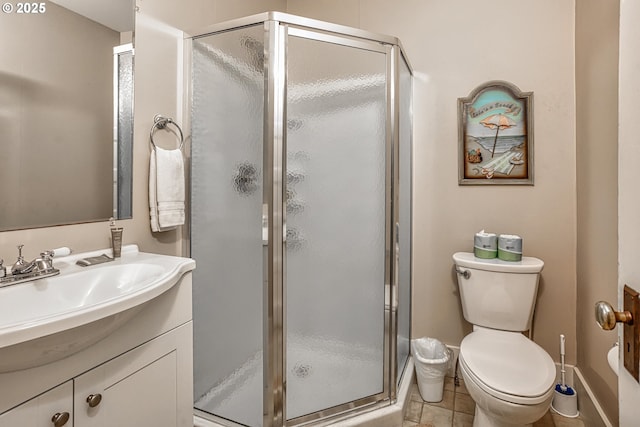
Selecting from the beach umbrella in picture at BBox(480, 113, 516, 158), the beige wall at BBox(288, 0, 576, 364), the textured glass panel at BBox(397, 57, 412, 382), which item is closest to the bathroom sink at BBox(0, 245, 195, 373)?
the textured glass panel at BBox(397, 57, 412, 382)

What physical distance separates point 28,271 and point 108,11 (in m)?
0.99

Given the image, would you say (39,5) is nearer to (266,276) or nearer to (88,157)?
(88,157)

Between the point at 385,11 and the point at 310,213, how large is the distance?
1.56m

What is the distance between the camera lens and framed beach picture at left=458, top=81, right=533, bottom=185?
1981 mm

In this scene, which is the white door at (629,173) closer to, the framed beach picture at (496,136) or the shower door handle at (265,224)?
the shower door handle at (265,224)

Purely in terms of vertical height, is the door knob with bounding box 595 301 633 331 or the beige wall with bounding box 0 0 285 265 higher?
the beige wall with bounding box 0 0 285 265

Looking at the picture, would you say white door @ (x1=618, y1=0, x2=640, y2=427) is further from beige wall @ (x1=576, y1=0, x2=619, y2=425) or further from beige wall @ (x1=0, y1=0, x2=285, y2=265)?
beige wall @ (x1=0, y1=0, x2=285, y2=265)

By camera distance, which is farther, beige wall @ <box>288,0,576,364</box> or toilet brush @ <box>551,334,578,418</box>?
beige wall @ <box>288,0,576,364</box>

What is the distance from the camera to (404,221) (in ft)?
6.51

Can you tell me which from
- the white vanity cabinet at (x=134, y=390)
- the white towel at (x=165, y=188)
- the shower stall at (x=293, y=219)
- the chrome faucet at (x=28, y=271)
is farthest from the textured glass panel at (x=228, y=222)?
the chrome faucet at (x=28, y=271)

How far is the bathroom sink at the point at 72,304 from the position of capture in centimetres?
65

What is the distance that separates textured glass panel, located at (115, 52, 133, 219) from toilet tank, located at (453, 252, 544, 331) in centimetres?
171

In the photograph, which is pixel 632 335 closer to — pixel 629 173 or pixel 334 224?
pixel 629 173

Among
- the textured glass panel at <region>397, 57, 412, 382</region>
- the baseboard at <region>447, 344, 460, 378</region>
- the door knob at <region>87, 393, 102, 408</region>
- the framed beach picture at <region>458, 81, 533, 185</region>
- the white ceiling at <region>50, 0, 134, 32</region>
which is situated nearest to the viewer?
the door knob at <region>87, 393, 102, 408</region>
